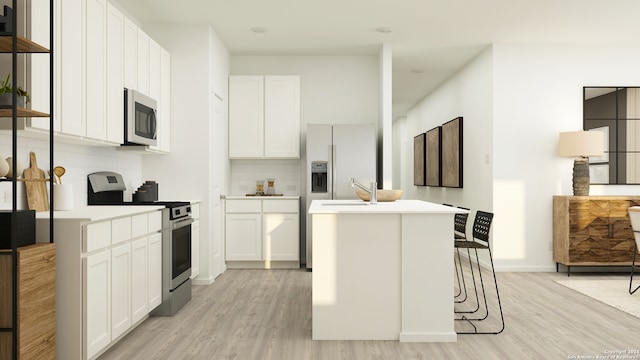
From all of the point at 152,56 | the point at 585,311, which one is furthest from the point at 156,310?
the point at 585,311

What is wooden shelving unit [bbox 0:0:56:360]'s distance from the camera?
2.32m

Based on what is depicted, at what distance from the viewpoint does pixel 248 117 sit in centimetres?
628

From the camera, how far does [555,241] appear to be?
5832 mm

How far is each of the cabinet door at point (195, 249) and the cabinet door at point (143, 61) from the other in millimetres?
1437

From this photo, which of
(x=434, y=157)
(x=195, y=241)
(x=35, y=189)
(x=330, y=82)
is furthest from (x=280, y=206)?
(x=434, y=157)

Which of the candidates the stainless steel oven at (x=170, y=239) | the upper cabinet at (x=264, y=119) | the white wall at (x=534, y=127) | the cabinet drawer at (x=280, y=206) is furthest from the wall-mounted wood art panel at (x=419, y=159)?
the stainless steel oven at (x=170, y=239)

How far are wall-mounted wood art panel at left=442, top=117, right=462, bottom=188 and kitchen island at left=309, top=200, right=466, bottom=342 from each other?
392cm

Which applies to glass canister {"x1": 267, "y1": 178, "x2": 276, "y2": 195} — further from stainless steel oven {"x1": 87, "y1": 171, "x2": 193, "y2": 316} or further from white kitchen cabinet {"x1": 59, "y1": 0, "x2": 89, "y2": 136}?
white kitchen cabinet {"x1": 59, "y1": 0, "x2": 89, "y2": 136}

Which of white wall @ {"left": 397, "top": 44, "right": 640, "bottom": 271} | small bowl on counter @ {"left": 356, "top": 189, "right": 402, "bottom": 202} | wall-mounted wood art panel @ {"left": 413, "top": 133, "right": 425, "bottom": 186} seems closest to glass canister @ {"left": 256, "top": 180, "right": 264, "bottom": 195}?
small bowl on counter @ {"left": 356, "top": 189, "right": 402, "bottom": 202}

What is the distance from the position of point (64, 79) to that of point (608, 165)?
20.0 feet

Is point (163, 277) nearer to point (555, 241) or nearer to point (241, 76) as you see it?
point (241, 76)

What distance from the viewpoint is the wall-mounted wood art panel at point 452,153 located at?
705 centimetres

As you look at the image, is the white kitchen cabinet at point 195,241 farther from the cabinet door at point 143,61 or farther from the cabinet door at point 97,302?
the cabinet door at point 97,302

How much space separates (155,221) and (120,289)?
72cm
